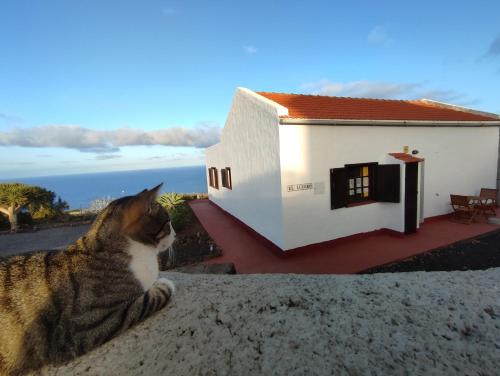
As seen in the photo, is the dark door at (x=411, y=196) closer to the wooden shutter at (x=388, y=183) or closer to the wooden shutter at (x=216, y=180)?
the wooden shutter at (x=388, y=183)

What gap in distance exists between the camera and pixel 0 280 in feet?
4.16

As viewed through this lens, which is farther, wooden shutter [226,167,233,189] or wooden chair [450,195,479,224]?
wooden shutter [226,167,233,189]

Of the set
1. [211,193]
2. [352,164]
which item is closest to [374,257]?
[352,164]

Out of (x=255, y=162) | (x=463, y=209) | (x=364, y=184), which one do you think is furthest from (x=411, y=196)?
(x=255, y=162)

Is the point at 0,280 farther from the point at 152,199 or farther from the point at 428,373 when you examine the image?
the point at 428,373

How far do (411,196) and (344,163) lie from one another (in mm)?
2482

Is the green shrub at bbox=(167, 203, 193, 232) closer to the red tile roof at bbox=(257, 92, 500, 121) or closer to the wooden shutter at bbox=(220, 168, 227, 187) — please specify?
the wooden shutter at bbox=(220, 168, 227, 187)

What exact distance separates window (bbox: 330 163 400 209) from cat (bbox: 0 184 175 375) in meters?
5.61

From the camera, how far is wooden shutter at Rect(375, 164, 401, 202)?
661 cm

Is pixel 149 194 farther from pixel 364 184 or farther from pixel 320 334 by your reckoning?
pixel 364 184

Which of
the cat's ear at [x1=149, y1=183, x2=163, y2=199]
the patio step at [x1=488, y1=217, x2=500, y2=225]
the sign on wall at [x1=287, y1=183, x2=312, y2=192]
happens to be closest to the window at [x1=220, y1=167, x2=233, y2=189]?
the sign on wall at [x1=287, y1=183, x2=312, y2=192]

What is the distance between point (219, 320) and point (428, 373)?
1.20m

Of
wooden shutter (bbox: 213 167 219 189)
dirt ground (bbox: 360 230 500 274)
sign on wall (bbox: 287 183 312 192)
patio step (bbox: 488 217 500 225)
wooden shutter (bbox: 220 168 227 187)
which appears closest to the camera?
dirt ground (bbox: 360 230 500 274)

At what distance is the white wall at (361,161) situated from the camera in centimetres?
588
